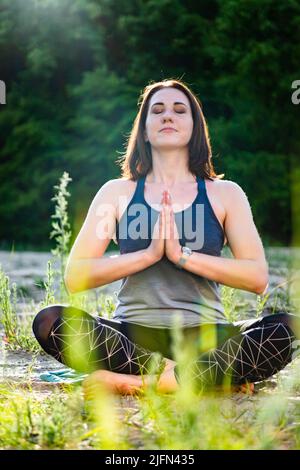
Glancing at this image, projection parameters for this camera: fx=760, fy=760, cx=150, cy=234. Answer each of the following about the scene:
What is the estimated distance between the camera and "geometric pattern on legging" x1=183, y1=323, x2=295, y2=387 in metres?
2.79

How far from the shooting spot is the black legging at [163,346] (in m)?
2.80

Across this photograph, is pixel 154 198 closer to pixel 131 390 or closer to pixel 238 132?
pixel 131 390

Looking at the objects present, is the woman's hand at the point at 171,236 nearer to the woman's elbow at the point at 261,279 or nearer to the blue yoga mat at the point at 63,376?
the woman's elbow at the point at 261,279

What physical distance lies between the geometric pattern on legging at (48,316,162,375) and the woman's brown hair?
0.74 m

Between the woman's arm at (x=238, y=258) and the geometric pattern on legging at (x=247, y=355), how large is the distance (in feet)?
0.68

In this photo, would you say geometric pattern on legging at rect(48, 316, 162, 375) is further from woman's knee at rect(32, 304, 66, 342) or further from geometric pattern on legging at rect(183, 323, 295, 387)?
geometric pattern on legging at rect(183, 323, 295, 387)

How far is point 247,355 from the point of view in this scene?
2.80 metres

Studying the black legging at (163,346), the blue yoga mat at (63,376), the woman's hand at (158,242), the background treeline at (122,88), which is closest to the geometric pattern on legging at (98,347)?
the black legging at (163,346)

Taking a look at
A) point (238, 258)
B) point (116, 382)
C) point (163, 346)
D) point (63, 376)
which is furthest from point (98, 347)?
point (238, 258)

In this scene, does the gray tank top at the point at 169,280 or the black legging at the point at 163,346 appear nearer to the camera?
the black legging at the point at 163,346

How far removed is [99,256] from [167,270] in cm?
28

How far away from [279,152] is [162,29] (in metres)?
2.65

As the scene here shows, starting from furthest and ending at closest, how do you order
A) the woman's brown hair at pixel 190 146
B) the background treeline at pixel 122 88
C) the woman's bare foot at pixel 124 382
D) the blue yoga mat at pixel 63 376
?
the background treeline at pixel 122 88 → the woman's brown hair at pixel 190 146 → the blue yoga mat at pixel 63 376 → the woman's bare foot at pixel 124 382

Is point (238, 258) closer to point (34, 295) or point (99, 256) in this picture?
point (99, 256)
